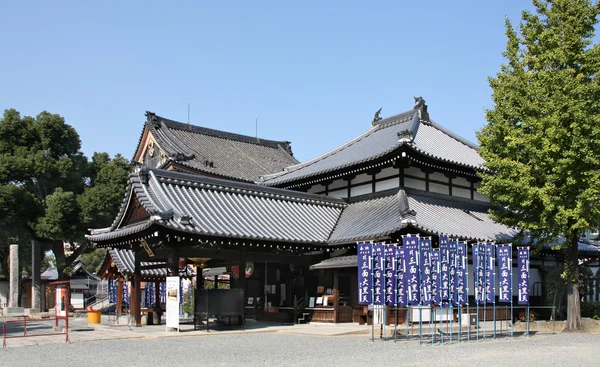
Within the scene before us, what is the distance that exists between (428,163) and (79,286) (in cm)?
4076

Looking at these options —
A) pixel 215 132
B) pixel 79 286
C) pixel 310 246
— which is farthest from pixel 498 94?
pixel 79 286

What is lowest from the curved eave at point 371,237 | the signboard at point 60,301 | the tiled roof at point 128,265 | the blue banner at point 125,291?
the blue banner at point 125,291

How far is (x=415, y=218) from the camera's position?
22703 mm

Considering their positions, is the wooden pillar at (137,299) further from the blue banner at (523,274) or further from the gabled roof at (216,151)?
the gabled roof at (216,151)

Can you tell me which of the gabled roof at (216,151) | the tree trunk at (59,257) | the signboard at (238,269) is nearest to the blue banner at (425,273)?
the signboard at (238,269)

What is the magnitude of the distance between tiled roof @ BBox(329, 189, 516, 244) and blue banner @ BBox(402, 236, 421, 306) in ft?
14.2

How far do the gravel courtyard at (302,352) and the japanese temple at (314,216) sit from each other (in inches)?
176

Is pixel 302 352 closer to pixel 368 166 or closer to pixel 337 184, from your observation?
pixel 368 166

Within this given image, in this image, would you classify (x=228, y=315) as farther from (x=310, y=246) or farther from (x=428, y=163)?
(x=428, y=163)

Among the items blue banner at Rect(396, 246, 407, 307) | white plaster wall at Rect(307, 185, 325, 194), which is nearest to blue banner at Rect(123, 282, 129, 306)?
white plaster wall at Rect(307, 185, 325, 194)

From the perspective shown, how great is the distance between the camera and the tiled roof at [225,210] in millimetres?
21375

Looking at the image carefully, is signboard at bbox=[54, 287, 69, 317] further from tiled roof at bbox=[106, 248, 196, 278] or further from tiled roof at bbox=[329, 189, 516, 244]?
tiled roof at bbox=[329, 189, 516, 244]

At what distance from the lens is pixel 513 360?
13.3m

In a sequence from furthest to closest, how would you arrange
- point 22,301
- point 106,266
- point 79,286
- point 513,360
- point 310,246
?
1. point 79,286
2. point 22,301
3. point 106,266
4. point 310,246
5. point 513,360
